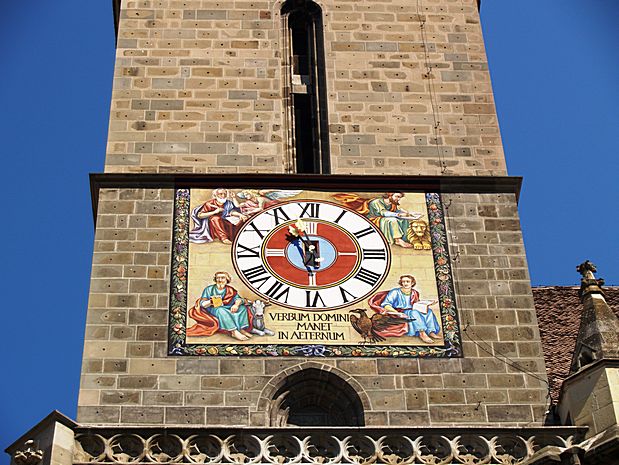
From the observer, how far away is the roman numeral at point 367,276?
17719 millimetres

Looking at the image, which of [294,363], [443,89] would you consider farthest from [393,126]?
[294,363]

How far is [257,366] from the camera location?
16781 millimetres

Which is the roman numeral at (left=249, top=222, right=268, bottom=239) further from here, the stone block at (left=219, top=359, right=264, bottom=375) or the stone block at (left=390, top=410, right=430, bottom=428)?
the stone block at (left=390, top=410, right=430, bottom=428)

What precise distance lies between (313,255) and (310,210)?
695mm

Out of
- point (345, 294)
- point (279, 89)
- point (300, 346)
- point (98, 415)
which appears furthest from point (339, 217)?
point (98, 415)

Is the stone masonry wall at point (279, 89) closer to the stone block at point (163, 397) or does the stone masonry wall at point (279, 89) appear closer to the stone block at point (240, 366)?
the stone block at point (240, 366)

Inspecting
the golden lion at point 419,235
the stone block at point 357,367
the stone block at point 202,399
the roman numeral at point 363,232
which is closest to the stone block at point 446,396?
the stone block at point 357,367

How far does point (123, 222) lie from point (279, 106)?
2.67 m

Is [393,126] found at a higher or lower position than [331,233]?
higher

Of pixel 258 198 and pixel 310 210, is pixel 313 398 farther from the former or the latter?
pixel 258 198

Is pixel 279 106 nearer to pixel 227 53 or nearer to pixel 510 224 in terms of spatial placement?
pixel 227 53

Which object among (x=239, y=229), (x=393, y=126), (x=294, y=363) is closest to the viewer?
(x=294, y=363)

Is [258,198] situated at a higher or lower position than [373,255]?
higher

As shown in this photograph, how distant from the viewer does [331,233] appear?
18172mm
